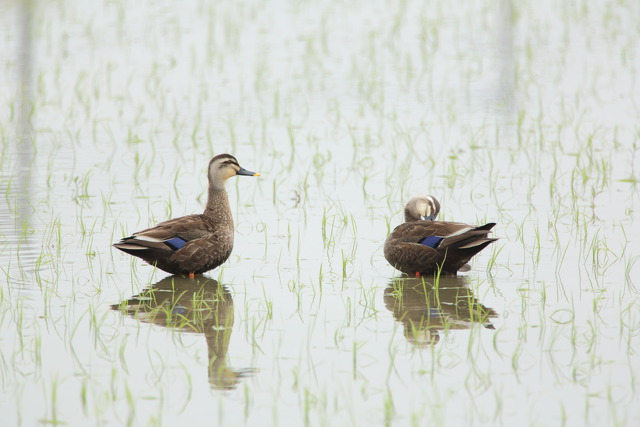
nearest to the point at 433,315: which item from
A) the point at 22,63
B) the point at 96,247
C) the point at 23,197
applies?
the point at 96,247

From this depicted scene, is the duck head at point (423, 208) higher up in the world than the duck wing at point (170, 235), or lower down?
higher up

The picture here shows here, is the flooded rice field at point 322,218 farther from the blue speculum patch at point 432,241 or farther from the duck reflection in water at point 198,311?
the blue speculum patch at point 432,241

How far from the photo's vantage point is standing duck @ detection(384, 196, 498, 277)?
24.1 ft

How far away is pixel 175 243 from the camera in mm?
7508

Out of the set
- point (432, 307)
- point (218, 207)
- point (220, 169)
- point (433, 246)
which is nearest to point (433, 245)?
point (433, 246)

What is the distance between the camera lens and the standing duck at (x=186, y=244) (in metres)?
7.38

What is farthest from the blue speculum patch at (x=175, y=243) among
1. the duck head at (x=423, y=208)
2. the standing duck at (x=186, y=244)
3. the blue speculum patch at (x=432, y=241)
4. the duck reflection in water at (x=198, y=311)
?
the duck head at (x=423, y=208)

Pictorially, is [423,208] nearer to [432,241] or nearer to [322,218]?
[432,241]

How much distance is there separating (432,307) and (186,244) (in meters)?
1.89

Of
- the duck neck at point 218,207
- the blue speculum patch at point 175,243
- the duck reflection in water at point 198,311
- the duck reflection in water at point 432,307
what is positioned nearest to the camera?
the duck reflection in water at point 198,311

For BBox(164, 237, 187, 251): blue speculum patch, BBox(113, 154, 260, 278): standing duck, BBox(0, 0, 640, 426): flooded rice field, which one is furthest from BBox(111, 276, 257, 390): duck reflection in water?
BBox(164, 237, 187, 251): blue speculum patch

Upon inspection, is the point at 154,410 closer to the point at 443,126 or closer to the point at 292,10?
the point at 443,126

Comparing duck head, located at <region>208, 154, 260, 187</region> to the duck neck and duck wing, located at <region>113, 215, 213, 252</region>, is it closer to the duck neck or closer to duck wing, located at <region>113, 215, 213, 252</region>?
the duck neck

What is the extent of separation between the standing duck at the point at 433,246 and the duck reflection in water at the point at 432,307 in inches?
4.7
